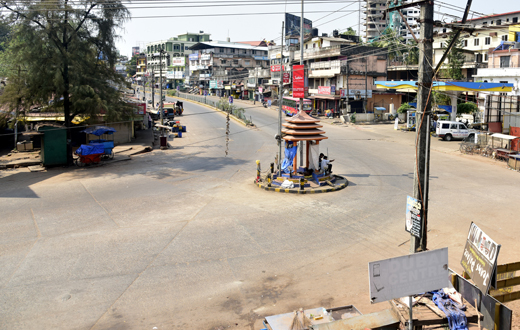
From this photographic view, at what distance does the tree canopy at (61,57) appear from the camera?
24.9 meters

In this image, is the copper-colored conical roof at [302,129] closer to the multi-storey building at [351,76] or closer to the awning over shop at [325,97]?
the multi-storey building at [351,76]

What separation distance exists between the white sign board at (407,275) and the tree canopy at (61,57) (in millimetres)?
22847

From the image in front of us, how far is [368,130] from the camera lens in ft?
139

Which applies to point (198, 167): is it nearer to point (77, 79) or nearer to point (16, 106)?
point (77, 79)

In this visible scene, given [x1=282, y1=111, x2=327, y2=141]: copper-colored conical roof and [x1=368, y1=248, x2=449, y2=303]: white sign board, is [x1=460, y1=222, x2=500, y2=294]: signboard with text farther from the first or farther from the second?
[x1=282, y1=111, x2=327, y2=141]: copper-colored conical roof

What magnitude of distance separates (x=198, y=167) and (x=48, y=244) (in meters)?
13.2

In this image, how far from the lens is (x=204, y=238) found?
13164mm

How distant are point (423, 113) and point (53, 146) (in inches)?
928

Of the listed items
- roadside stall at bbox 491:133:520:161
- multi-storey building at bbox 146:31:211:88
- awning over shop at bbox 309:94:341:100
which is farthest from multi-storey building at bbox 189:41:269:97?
roadside stall at bbox 491:133:520:161

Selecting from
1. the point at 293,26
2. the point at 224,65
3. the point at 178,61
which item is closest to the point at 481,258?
the point at 293,26

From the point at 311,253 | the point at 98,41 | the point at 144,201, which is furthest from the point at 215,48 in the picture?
the point at 311,253

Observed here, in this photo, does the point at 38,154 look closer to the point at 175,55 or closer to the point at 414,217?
the point at 414,217

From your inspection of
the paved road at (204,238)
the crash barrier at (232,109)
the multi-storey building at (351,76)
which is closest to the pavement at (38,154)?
the paved road at (204,238)

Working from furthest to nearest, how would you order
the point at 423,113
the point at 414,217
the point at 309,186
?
the point at 309,186 → the point at 414,217 → the point at 423,113
